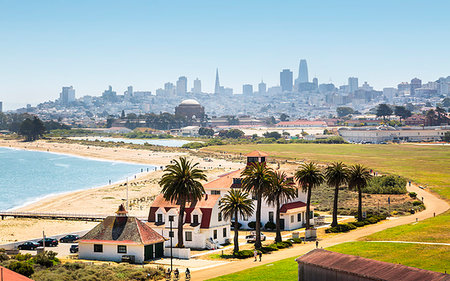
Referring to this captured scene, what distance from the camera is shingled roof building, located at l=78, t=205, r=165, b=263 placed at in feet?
177

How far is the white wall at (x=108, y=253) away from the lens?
5382 cm

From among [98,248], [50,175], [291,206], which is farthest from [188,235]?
[50,175]

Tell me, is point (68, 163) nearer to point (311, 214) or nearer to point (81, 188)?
point (81, 188)

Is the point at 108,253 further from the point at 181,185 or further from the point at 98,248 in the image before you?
the point at 181,185

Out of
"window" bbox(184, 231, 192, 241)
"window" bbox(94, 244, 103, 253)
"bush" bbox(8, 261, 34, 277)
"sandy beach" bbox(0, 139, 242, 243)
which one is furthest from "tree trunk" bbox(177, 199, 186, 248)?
"bush" bbox(8, 261, 34, 277)

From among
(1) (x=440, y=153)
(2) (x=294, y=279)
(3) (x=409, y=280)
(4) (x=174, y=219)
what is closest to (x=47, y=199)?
(4) (x=174, y=219)

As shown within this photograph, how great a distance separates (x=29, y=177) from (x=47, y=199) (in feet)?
136

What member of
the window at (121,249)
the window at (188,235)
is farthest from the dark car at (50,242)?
the window at (188,235)

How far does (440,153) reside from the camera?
17825 cm

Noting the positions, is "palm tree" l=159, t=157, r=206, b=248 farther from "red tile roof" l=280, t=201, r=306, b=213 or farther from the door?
"red tile roof" l=280, t=201, r=306, b=213

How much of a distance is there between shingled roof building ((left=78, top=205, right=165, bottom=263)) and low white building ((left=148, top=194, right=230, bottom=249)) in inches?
214

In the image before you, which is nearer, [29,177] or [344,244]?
[344,244]

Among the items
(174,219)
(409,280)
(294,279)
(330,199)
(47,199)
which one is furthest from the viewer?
(47,199)

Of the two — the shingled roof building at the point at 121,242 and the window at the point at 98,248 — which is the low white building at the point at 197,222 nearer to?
the shingled roof building at the point at 121,242
